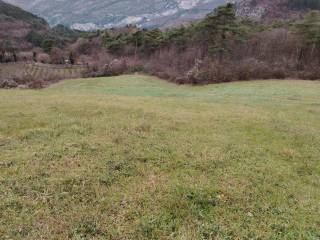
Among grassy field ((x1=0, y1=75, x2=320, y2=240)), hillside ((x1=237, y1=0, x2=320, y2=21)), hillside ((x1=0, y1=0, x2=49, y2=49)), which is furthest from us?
hillside ((x1=0, y1=0, x2=49, y2=49))

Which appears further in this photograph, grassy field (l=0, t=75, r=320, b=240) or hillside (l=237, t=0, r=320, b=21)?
hillside (l=237, t=0, r=320, b=21)

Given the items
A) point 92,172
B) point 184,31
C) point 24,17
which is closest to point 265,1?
point 184,31

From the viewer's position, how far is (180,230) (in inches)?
169

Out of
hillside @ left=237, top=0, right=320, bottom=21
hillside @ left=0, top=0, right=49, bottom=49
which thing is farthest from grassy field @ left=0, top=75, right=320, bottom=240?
hillside @ left=0, top=0, right=49, bottom=49

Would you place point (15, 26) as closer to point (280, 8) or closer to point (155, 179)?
point (280, 8)

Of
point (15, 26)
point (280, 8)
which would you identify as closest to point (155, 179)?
point (280, 8)

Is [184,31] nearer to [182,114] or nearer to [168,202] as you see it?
[182,114]

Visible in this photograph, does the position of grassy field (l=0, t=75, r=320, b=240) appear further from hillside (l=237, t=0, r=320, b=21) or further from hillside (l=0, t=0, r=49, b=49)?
hillside (l=0, t=0, r=49, b=49)

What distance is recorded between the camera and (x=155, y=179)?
5.68 meters

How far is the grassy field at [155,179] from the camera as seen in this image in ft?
14.3

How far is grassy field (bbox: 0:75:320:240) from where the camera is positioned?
14.3 ft

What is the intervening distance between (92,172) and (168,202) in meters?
1.72

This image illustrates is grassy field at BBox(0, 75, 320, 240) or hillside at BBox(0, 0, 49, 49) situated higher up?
hillside at BBox(0, 0, 49, 49)

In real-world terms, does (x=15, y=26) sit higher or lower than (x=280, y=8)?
lower
